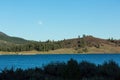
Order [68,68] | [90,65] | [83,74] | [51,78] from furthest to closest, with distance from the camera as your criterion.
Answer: [90,65] → [83,74] → [68,68] → [51,78]

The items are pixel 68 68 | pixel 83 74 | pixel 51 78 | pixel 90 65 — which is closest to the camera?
pixel 51 78

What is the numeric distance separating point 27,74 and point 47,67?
337 cm

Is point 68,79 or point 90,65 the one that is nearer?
point 68,79

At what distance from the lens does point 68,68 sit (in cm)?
2162

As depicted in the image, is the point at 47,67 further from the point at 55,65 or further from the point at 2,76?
the point at 2,76

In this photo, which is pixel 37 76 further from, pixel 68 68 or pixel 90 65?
pixel 90 65

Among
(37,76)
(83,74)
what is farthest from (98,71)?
(37,76)

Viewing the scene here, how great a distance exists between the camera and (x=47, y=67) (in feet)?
82.5

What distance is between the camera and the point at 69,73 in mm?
21281

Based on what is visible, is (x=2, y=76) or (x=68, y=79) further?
(x=2, y=76)

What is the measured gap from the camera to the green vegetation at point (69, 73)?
69.1ft

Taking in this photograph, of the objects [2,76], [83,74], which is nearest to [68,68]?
[83,74]

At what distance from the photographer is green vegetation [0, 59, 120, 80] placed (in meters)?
21.1

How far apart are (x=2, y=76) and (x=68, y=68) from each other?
135 inches
